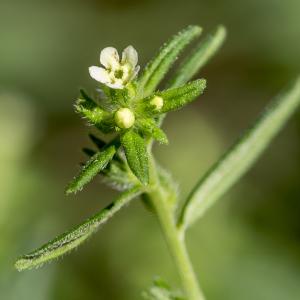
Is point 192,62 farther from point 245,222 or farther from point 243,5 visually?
point 243,5

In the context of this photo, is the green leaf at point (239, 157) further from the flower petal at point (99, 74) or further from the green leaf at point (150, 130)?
the flower petal at point (99, 74)

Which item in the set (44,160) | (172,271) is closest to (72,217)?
(44,160)

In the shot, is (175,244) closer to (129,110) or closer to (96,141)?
(96,141)

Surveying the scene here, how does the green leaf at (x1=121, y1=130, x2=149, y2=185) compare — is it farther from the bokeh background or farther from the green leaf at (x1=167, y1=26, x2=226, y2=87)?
the bokeh background

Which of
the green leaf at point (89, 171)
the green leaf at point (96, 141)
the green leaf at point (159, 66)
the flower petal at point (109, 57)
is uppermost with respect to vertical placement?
the flower petal at point (109, 57)

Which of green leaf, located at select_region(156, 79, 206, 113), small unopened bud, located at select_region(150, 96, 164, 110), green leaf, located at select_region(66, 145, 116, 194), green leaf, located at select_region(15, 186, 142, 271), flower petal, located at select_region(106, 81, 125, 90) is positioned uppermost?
flower petal, located at select_region(106, 81, 125, 90)

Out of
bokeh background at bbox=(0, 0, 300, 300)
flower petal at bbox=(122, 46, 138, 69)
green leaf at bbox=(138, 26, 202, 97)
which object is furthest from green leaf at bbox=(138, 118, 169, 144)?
bokeh background at bbox=(0, 0, 300, 300)

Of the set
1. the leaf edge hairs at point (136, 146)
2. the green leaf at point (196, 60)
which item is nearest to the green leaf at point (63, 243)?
the leaf edge hairs at point (136, 146)

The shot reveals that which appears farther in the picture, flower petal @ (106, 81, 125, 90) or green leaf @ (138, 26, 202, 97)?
green leaf @ (138, 26, 202, 97)
